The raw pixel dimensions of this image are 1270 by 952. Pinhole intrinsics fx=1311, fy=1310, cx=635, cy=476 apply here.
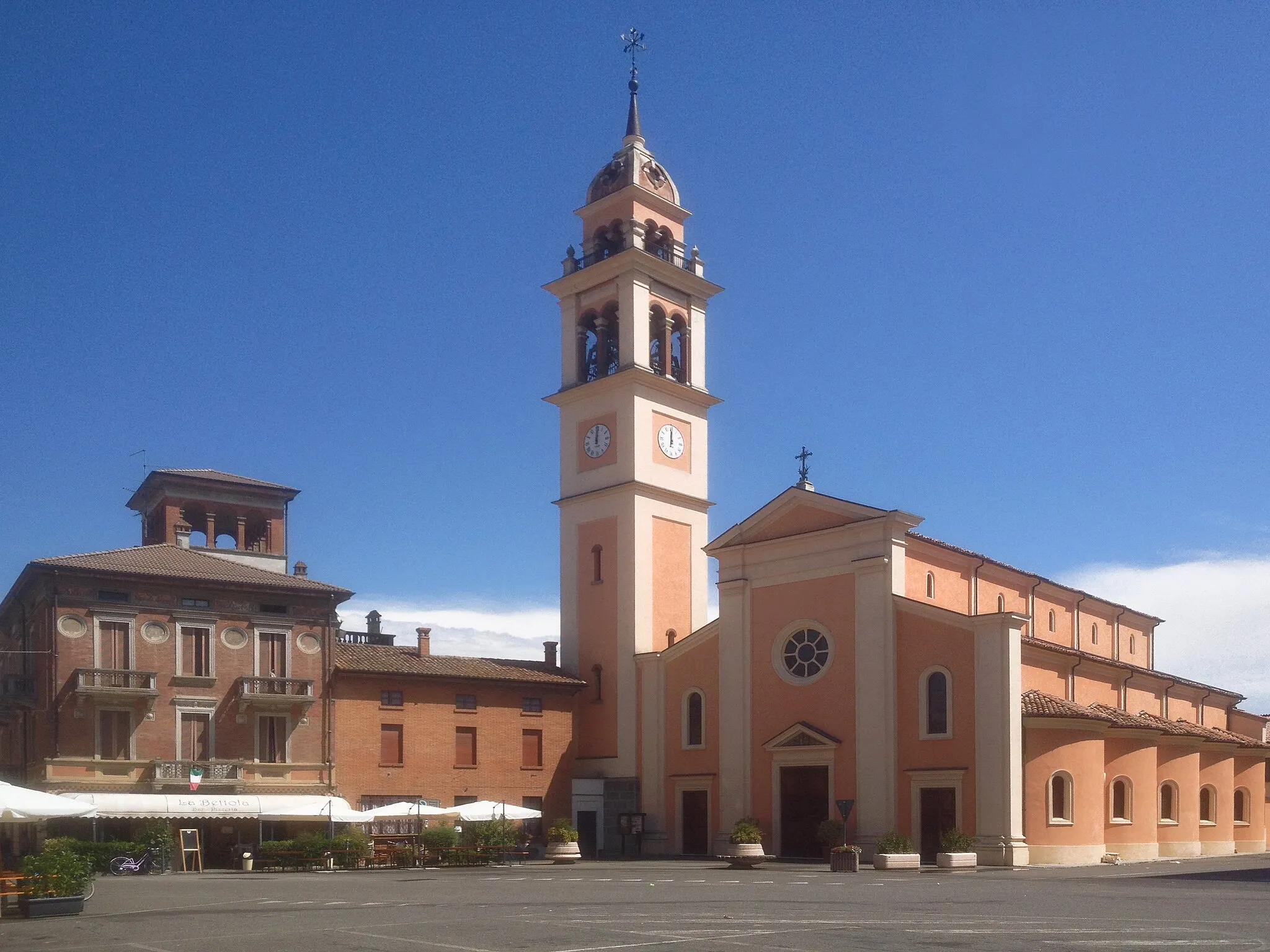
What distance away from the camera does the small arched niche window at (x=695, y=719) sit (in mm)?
42844

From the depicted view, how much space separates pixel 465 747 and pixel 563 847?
22.9 feet

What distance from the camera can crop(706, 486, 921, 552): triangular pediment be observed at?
39.3 metres

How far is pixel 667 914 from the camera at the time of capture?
62.7 feet

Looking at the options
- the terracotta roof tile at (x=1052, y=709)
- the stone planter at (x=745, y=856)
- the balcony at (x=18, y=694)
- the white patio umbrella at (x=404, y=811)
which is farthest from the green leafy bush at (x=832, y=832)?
the balcony at (x=18, y=694)

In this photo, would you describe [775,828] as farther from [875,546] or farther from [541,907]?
[541,907]

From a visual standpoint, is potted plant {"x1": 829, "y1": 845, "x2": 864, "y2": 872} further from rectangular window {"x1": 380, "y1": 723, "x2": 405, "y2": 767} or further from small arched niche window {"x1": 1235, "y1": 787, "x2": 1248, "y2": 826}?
small arched niche window {"x1": 1235, "y1": 787, "x2": 1248, "y2": 826}

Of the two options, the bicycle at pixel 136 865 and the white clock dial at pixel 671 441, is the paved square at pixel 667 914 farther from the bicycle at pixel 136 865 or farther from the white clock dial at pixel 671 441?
the white clock dial at pixel 671 441

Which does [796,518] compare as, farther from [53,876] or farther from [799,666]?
[53,876]

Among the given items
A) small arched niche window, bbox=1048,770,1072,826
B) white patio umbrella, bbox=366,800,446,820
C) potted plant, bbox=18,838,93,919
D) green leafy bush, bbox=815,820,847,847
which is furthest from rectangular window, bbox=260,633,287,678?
small arched niche window, bbox=1048,770,1072,826

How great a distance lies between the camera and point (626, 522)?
44938 mm

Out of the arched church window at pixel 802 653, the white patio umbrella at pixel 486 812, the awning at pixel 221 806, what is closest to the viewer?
the awning at pixel 221 806

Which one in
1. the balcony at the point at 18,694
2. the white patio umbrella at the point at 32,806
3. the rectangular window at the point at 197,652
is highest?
the rectangular window at the point at 197,652

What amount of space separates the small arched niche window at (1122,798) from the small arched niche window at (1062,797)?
3017 mm

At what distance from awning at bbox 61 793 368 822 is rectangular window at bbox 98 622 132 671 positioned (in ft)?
12.2
